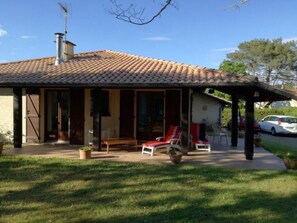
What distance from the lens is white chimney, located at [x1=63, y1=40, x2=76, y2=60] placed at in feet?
56.1

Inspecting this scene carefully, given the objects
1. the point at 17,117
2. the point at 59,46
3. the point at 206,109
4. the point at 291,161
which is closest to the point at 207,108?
the point at 206,109

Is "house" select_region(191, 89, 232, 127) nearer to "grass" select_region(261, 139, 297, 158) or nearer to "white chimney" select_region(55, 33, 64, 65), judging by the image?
"grass" select_region(261, 139, 297, 158)

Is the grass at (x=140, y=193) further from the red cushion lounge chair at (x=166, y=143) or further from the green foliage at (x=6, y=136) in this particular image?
the green foliage at (x=6, y=136)

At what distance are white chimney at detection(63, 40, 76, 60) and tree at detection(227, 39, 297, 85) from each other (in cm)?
5025

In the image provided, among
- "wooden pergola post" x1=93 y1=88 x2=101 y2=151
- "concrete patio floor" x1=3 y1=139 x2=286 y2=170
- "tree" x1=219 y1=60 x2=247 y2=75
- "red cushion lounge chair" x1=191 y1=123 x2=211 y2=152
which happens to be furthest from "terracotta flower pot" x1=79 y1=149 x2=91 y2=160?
"tree" x1=219 y1=60 x2=247 y2=75

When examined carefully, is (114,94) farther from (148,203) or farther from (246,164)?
(148,203)

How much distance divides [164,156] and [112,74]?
11.8ft

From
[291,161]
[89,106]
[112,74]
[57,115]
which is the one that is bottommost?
[291,161]

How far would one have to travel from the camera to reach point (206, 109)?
93.6ft

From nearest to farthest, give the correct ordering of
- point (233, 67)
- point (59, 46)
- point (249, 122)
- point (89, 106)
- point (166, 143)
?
1. point (249, 122)
2. point (166, 143)
3. point (89, 106)
4. point (59, 46)
5. point (233, 67)

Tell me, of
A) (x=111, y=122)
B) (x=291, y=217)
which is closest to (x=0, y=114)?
(x=111, y=122)

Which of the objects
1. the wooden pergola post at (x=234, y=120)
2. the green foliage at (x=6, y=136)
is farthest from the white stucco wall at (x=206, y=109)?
the green foliage at (x=6, y=136)

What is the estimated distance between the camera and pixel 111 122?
14.9 m

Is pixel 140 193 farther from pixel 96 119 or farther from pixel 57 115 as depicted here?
pixel 57 115
